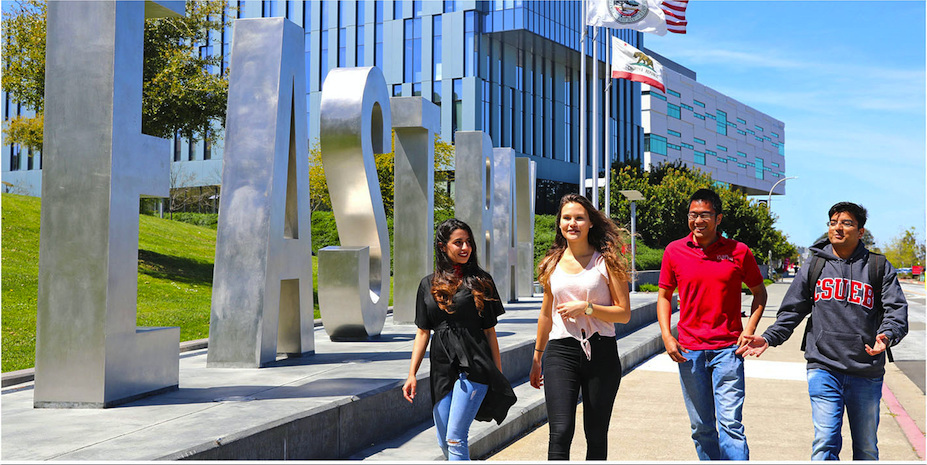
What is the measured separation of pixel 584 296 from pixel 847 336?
154 centimetres

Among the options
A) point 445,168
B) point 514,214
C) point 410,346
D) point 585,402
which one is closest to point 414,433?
point 585,402

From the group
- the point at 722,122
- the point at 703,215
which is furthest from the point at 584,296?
the point at 722,122

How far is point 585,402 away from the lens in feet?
15.3

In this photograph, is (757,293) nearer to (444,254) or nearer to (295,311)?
(444,254)

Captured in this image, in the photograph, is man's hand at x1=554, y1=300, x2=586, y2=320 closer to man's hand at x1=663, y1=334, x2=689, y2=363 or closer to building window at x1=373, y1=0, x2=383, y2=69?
man's hand at x1=663, y1=334, x2=689, y2=363

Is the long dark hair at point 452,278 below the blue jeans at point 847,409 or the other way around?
the other way around

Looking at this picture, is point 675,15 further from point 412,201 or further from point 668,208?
point 668,208

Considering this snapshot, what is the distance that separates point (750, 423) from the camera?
8.00m

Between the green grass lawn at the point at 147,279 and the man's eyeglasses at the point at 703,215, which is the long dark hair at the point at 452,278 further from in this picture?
the green grass lawn at the point at 147,279

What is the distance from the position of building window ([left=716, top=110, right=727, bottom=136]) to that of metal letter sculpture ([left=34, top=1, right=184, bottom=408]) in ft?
249

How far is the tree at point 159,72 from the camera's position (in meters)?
20.3

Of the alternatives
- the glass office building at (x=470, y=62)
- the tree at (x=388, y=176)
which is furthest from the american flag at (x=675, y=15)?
the glass office building at (x=470, y=62)

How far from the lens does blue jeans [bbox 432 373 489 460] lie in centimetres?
443

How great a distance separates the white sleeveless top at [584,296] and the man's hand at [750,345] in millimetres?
804
